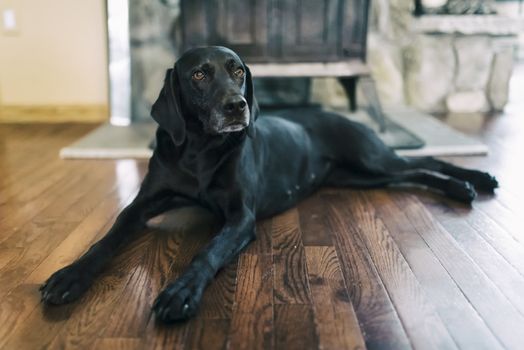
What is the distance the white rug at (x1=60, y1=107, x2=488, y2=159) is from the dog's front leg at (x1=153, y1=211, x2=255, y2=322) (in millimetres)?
1267

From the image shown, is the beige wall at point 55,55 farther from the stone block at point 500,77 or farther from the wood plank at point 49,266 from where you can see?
the stone block at point 500,77

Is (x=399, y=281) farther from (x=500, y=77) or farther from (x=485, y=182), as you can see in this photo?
(x=500, y=77)

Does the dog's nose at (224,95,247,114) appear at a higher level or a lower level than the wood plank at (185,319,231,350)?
higher

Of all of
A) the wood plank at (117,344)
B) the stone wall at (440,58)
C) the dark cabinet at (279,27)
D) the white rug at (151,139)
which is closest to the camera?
the wood plank at (117,344)

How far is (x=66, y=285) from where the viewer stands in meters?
1.38

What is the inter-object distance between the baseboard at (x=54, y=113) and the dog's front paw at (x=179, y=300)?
254 cm

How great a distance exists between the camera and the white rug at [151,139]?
2.82 meters

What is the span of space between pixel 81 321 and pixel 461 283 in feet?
3.12

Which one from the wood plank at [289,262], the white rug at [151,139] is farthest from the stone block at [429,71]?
the wood plank at [289,262]

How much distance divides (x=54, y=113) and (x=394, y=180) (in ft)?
7.78

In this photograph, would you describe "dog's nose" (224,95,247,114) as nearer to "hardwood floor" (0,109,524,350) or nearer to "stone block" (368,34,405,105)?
"hardwood floor" (0,109,524,350)

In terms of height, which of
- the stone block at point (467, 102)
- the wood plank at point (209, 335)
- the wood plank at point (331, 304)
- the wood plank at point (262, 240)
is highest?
the stone block at point (467, 102)

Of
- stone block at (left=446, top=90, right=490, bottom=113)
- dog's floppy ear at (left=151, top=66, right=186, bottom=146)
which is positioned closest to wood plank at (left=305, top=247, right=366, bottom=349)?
dog's floppy ear at (left=151, top=66, right=186, bottom=146)

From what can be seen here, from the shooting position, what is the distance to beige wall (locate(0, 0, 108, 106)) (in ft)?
11.6
